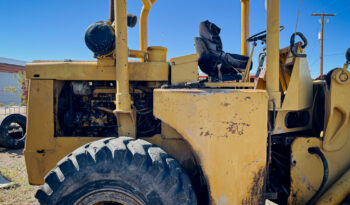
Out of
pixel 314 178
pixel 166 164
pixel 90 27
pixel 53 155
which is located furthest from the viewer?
pixel 53 155

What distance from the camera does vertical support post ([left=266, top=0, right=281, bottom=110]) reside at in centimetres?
213

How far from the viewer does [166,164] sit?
6.41 ft

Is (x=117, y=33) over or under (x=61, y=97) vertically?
over

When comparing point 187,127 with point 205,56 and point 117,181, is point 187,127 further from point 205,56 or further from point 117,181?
point 205,56

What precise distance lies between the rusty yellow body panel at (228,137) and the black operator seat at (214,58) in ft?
3.69

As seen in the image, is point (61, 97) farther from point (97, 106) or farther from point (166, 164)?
point (166, 164)

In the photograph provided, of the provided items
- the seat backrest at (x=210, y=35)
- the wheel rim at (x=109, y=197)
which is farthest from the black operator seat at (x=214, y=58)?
the wheel rim at (x=109, y=197)

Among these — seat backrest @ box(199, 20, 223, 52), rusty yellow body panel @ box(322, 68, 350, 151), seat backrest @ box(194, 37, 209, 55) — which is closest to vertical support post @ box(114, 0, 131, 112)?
seat backrest @ box(194, 37, 209, 55)

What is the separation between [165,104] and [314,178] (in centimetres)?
180

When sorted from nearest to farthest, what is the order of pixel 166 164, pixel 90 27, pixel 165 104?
pixel 166 164 < pixel 165 104 < pixel 90 27

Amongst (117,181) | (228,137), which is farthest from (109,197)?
(228,137)

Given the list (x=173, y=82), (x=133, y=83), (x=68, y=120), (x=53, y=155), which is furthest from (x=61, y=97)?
(x=173, y=82)

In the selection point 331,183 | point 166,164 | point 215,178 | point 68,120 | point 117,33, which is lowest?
point 331,183

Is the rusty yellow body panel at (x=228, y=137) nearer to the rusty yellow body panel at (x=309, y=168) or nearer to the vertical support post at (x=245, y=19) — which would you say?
the rusty yellow body panel at (x=309, y=168)
